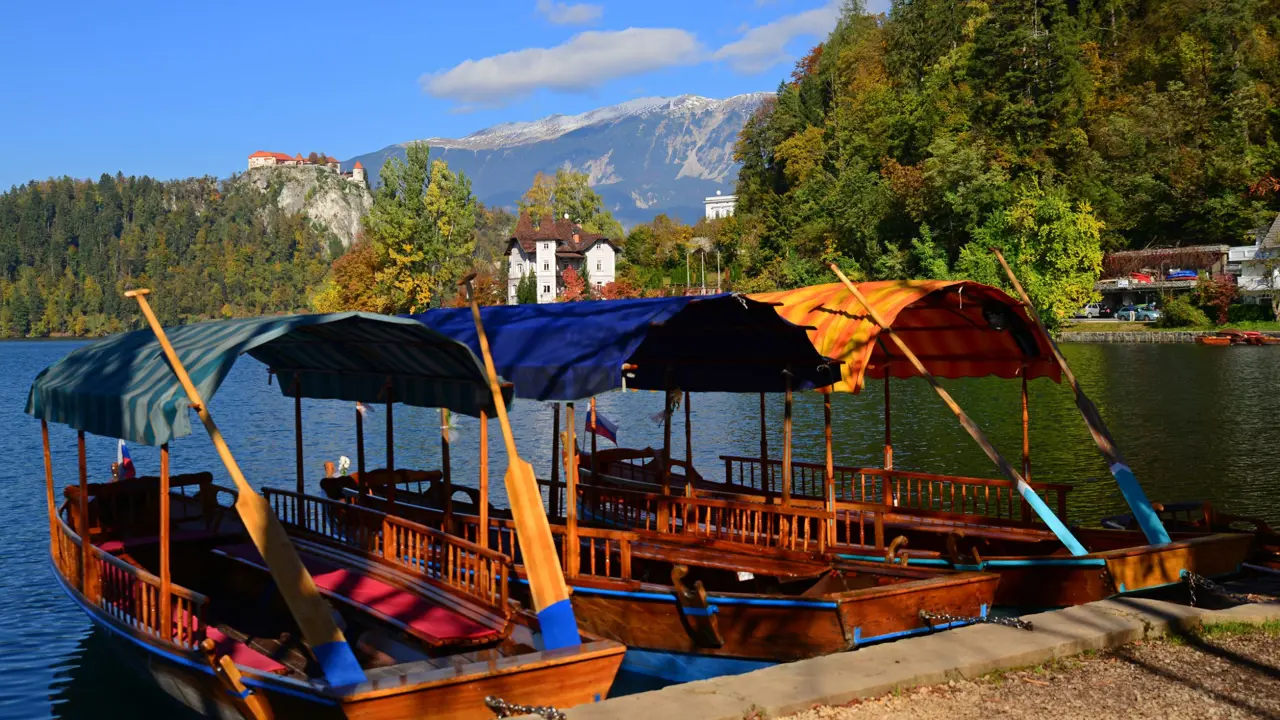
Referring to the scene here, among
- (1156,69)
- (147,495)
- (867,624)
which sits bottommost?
(867,624)

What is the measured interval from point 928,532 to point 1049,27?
8610 centimetres

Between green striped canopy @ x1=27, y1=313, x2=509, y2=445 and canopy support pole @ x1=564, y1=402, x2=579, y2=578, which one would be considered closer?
green striped canopy @ x1=27, y1=313, x2=509, y2=445

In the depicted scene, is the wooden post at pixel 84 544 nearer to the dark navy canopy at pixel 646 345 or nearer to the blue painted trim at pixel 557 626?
the dark navy canopy at pixel 646 345

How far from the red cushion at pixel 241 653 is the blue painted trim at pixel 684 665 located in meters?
4.04

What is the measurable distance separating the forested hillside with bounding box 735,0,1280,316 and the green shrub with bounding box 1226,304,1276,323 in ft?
19.0

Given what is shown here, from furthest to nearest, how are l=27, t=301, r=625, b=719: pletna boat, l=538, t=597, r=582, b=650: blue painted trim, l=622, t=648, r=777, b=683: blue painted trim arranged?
l=622, t=648, r=777, b=683: blue painted trim, l=538, t=597, r=582, b=650: blue painted trim, l=27, t=301, r=625, b=719: pletna boat

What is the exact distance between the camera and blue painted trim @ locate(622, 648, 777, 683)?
12.6 metres

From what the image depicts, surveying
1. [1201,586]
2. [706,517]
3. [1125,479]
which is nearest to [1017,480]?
[1125,479]

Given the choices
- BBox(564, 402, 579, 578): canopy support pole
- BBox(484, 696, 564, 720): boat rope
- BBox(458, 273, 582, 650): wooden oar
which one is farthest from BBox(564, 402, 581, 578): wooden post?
BBox(484, 696, 564, 720): boat rope

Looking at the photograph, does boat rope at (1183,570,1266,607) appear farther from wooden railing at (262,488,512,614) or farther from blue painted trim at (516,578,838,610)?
wooden railing at (262,488,512,614)

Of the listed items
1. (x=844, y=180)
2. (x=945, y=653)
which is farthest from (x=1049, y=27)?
(x=945, y=653)

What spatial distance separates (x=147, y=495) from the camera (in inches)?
643

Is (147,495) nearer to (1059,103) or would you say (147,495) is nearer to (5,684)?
(5,684)

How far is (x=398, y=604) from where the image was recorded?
12.4m
